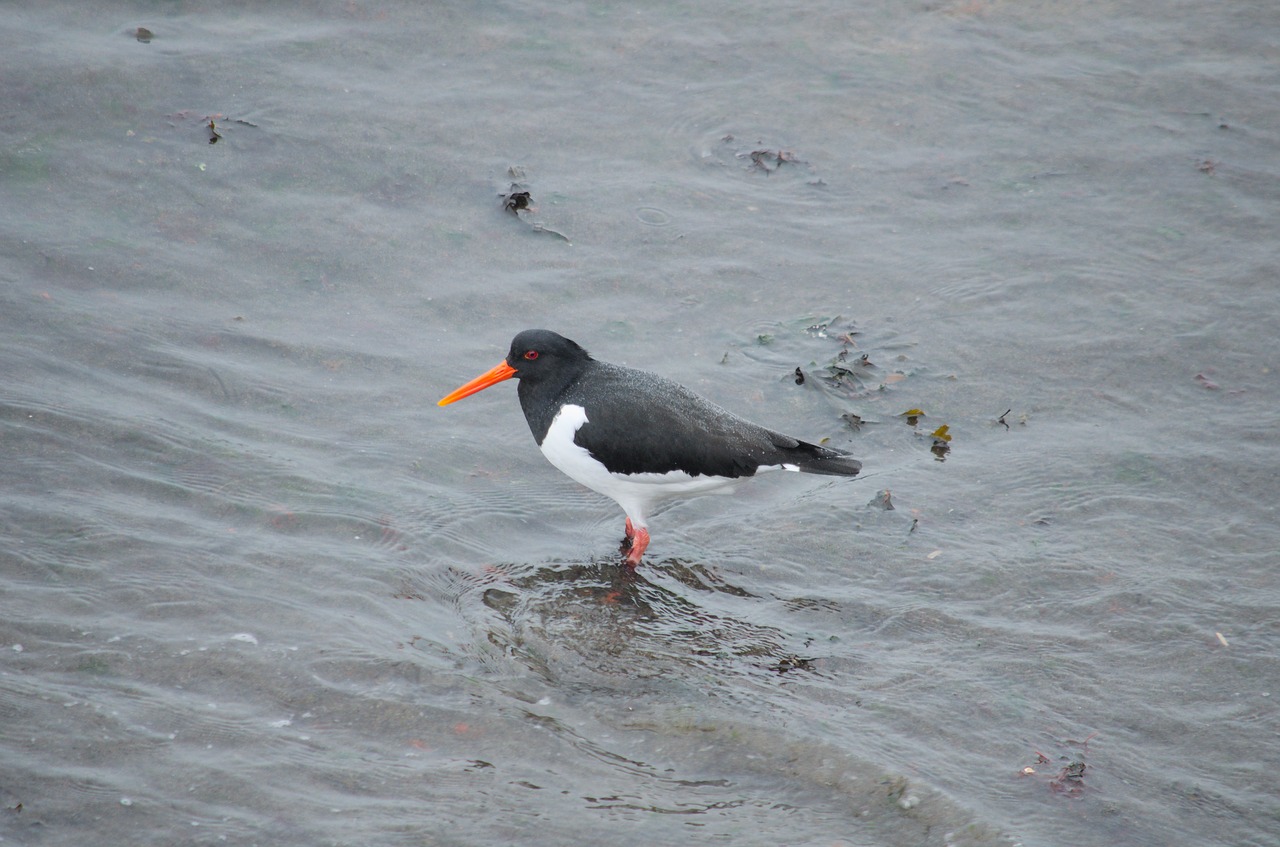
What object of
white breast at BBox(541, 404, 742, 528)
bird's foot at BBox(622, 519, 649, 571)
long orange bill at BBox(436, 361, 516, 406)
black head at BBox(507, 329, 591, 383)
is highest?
black head at BBox(507, 329, 591, 383)

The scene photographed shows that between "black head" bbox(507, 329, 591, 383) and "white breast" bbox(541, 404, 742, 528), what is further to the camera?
"black head" bbox(507, 329, 591, 383)

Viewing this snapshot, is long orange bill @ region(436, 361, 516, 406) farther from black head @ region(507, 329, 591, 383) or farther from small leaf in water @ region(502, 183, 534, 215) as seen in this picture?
small leaf in water @ region(502, 183, 534, 215)

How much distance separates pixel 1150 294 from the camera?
7871 millimetres

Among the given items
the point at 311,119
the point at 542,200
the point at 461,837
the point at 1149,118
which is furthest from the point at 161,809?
the point at 1149,118

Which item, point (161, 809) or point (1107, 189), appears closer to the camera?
point (161, 809)

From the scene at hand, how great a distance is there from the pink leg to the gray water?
16 centimetres

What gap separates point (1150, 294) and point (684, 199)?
10.9 ft

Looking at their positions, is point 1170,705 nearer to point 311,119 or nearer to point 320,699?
point 320,699

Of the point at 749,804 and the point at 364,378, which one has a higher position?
the point at 364,378

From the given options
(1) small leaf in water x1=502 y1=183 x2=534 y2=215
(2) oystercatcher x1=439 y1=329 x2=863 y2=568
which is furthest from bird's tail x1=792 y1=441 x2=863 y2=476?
(1) small leaf in water x1=502 y1=183 x2=534 y2=215

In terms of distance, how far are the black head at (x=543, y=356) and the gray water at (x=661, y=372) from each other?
648 mm

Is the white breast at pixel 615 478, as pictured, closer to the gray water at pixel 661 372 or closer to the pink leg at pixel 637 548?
the pink leg at pixel 637 548

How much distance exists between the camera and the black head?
6203 millimetres

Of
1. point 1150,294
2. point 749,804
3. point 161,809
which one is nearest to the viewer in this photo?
point 161,809
